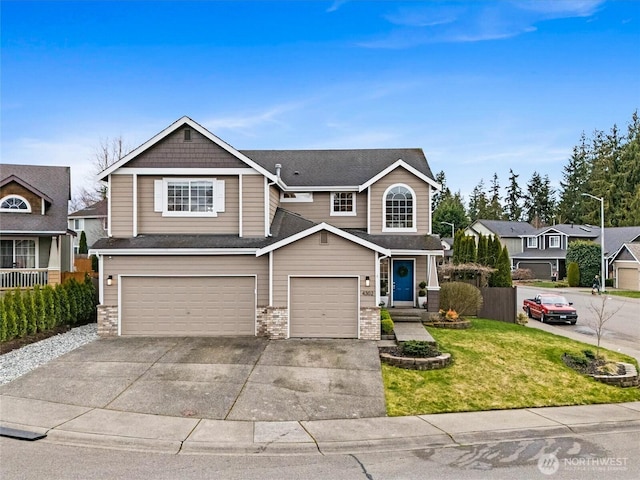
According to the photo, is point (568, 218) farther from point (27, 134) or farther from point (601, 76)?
point (27, 134)

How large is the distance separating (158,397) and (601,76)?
65.4ft

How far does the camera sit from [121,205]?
17047 mm

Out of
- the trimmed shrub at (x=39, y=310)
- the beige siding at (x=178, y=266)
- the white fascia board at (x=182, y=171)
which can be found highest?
the white fascia board at (x=182, y=171)

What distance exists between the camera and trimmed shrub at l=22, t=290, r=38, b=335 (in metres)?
15.9

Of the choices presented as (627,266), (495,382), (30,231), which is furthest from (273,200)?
(627,266)

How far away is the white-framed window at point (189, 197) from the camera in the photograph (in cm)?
1716

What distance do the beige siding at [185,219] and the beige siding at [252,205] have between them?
0.25 m

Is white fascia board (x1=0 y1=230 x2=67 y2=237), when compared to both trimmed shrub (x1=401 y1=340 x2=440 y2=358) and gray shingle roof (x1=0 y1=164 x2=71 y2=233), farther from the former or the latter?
trimmed shrub (x1=401 y1=340 x2=440 y2=358)

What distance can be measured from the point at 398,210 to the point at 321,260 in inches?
233

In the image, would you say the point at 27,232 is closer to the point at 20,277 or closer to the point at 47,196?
the point at 20,277

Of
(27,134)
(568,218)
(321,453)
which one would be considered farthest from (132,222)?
(568,218)

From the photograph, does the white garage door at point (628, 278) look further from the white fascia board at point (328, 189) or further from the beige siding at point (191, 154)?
the beige siding at point (191, 154)

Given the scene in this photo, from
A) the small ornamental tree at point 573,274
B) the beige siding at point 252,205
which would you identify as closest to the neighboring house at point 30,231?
the beige siding at point 252,205

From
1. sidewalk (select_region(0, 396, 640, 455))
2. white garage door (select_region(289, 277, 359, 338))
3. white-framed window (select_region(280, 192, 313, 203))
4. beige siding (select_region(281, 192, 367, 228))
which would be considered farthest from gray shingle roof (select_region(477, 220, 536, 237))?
sidewalk (select_region(0, 396, 640, 455))
